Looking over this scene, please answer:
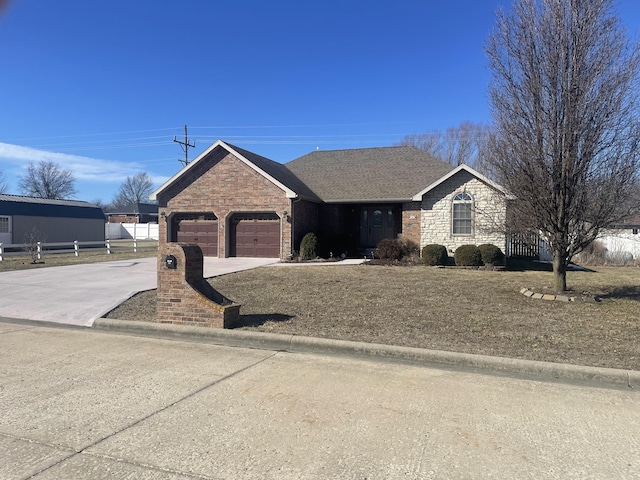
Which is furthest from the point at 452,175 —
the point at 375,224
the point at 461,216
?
the point at 375,224

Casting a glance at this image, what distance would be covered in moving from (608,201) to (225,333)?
8517 millimetres

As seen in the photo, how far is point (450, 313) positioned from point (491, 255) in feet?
32.5

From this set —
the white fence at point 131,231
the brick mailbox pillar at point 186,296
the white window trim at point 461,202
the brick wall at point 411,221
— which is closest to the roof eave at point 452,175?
the brick wall at point 411,221

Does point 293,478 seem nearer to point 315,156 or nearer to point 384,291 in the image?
point 384,291

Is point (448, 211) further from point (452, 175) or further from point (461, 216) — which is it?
point (452, 175)

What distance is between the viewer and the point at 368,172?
2425cm

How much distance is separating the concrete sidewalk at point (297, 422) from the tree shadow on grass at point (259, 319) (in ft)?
5.83

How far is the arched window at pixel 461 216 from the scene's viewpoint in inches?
760

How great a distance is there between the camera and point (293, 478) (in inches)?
120

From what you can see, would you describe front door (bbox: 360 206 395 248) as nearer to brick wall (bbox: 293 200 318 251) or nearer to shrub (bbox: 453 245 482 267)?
brick wall (bbox: 293 200 318 251)

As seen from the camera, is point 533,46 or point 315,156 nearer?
point 533,46

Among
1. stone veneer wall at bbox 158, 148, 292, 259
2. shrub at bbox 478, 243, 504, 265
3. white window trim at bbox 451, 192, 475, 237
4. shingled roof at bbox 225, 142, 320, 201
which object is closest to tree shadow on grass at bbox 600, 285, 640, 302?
shrub at bbox 478, 243, 504, 265

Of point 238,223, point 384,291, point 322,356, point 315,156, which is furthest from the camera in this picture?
point 315,156

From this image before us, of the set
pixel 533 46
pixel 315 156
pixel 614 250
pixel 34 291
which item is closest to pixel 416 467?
pixel 533 46
